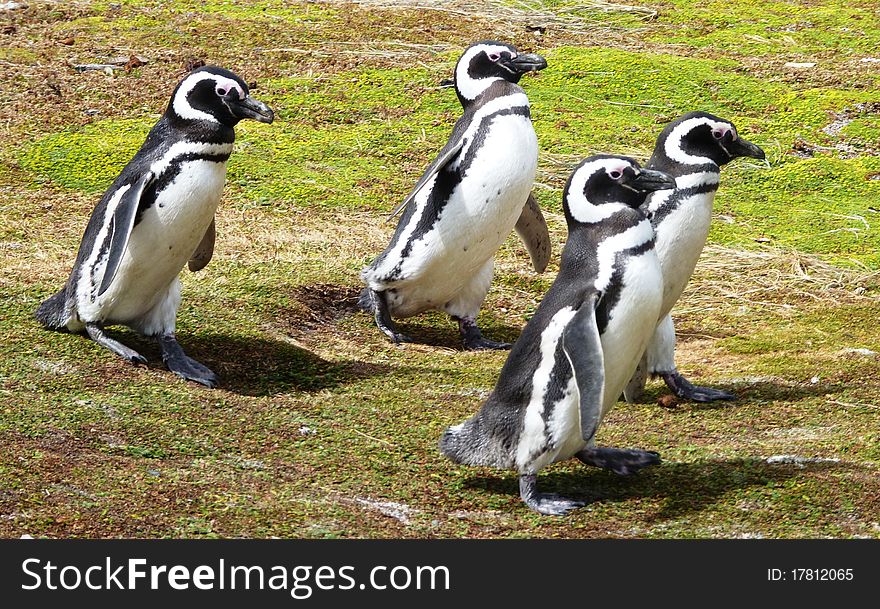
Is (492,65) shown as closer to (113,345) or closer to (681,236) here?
(681,236)

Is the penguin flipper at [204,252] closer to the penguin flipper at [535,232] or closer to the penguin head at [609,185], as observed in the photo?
the penguin flipper at [535,232]

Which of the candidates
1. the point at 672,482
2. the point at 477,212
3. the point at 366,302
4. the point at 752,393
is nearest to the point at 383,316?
the point at 366,302

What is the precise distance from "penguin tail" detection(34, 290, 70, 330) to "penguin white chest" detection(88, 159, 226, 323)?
0.78 feet

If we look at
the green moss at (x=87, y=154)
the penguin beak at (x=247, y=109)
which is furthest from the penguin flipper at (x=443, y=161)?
the green moss at (x=87, y=154)

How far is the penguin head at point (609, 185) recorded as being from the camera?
476 cm

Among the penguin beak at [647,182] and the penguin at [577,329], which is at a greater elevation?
the penguin beak at [647,182]

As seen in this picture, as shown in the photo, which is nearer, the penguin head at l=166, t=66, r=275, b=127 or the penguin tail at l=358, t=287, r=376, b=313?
the penguin head at l=166, t=66, r=275, b=127

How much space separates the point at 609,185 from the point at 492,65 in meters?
2.41

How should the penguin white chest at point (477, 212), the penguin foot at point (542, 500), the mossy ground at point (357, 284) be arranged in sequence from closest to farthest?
the penguin foot at point (542, 500)
the mossy ground at point (357, 284)
the penguin white chest at point (477, 212)

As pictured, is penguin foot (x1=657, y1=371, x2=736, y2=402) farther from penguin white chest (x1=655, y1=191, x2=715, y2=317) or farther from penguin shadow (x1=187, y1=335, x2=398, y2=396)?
penguin shadow (x1=187, y1=335, x2=398, y2=396)

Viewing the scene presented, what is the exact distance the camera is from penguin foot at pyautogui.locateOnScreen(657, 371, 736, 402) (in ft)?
20.3

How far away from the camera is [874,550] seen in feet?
13.8

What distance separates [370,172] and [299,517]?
5656 millimetres

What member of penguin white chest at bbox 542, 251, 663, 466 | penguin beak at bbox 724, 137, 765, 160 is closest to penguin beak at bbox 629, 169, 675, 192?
penguin white chest at bbox 542, 251, 663, 466
